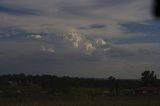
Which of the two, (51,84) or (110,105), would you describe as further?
(51,84)

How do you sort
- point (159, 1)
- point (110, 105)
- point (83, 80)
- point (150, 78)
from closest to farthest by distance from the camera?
point (159, 1), point (110, 105), point (150, 78), point (83, 80)

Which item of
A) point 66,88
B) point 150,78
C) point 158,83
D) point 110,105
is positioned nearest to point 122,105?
point 110,105

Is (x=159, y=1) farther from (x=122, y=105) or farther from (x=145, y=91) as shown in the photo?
(x=145, y=91)

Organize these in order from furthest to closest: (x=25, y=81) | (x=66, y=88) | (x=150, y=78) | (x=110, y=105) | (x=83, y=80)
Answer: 1. (x=83, y=80)
2. (x=25, y=81)
3. (x=150, y=78)
4. (x=66, y=88)
5. (x=110, y=105)

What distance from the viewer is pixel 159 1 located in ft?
10.1

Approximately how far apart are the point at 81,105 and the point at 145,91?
4791 centimetres

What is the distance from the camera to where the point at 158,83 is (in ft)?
375

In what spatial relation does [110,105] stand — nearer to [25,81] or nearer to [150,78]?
[150,78]

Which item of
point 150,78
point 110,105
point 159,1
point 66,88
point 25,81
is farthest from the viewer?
point 25,81

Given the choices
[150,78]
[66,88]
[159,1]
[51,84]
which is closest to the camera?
[159,1]

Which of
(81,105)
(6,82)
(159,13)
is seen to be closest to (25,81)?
(6,82)

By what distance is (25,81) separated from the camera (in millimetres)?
115812

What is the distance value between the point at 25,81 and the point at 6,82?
204 inches

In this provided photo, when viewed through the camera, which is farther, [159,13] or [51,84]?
[51,84]
